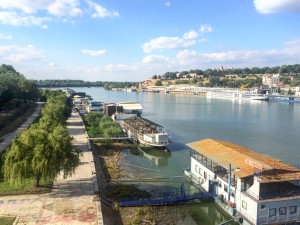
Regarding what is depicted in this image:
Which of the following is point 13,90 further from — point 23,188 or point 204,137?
point 23,188

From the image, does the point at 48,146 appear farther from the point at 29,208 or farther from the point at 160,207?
the point at 160,207

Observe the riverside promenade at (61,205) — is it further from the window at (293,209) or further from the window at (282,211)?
the window at (293,209)

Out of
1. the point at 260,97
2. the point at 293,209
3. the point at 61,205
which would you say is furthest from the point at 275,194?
the point at 260,97

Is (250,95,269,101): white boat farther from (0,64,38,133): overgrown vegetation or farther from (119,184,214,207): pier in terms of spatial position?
(119,184,214,207): pier

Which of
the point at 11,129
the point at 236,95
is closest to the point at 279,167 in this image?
the point at 11,129

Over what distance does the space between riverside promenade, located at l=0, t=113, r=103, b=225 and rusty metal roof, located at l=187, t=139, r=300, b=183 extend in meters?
9.40

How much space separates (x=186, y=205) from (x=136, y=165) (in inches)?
494

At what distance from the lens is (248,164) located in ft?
76.2

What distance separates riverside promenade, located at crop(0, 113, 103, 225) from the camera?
1923 cm

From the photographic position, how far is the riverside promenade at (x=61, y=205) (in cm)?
1923

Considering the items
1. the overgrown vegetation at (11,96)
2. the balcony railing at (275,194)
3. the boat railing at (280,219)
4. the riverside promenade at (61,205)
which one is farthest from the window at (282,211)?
the overgrown vegetation at (11,96)

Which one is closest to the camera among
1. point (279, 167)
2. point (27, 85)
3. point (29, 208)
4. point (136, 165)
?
point (29, 208)

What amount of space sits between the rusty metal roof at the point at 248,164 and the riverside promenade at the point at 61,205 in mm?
9397

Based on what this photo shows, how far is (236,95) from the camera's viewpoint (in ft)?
524
